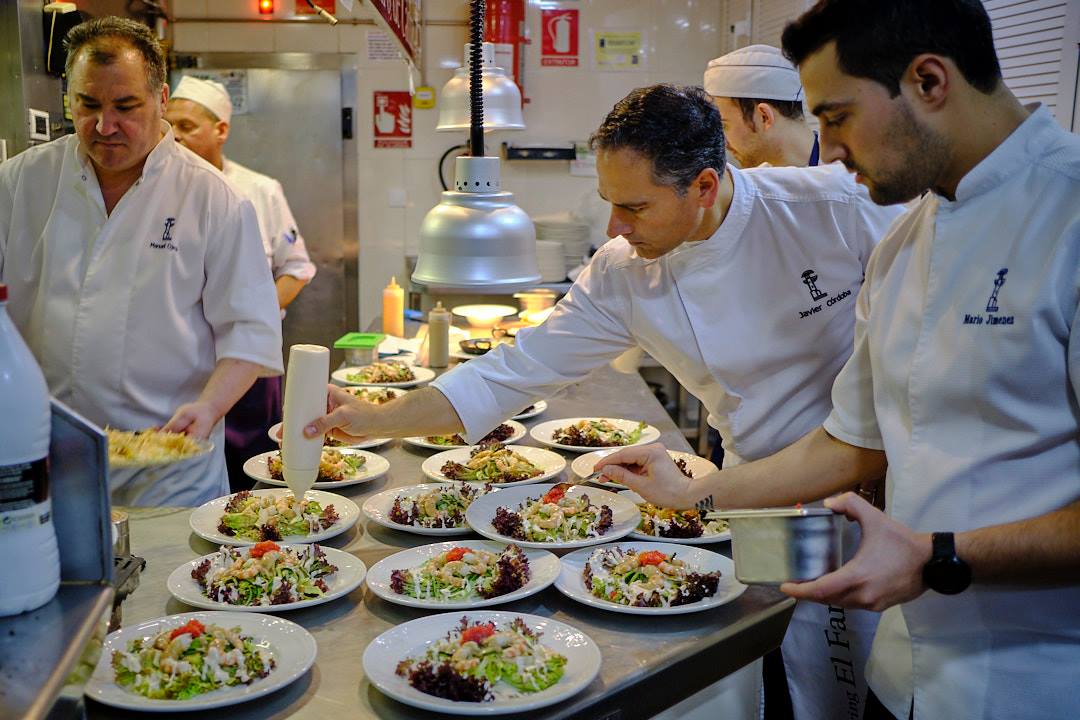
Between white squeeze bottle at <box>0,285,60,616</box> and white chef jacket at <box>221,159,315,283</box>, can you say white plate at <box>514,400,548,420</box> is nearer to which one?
white chef jacket at <box>221,159,315,283</box>

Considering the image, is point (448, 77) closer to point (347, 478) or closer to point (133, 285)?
point (133, 285)

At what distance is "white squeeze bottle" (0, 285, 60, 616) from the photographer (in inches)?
39.8

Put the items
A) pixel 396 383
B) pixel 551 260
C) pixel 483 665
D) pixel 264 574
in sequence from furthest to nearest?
pixel 551 260
pixel 396 383
pixel 264 574
pixel 483 665

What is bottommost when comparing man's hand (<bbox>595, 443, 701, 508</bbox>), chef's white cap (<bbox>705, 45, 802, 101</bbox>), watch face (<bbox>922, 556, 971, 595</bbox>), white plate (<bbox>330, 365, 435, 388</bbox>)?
white plate (<bbox>330, 365, 435, 388</bbox>)

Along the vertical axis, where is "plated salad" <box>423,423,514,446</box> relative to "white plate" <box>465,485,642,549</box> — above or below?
below

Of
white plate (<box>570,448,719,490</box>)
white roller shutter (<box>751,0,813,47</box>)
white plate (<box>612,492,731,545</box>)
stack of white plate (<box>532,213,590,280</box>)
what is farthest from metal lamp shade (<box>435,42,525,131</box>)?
stack of white plate (<box>532,213,590,280</box>)

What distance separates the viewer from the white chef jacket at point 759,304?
7.34ft

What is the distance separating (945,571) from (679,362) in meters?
1.10

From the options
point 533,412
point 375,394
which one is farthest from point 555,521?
point 375,394

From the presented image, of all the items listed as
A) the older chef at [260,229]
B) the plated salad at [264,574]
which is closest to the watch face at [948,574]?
the plated salad at [264,574]

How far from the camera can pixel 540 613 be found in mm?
1737

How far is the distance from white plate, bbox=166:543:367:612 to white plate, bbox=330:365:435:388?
5.84 ft

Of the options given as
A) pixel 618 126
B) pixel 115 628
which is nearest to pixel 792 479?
pixel 618 126

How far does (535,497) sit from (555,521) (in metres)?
0.26
